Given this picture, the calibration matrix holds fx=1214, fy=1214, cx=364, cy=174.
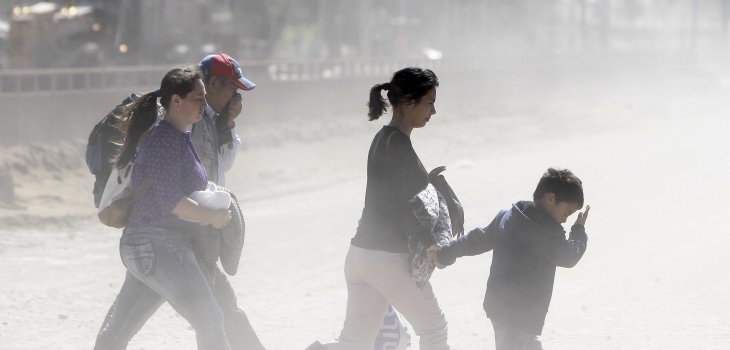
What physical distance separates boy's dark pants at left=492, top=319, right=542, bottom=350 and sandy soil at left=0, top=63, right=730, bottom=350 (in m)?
2.58

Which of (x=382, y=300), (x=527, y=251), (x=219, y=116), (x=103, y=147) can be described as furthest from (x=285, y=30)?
(x=527, y=251)

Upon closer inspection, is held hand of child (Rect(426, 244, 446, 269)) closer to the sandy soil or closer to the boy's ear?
the boy's ear

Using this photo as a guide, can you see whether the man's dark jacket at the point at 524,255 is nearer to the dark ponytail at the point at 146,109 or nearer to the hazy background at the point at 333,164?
the dark ponytail at the point at 146,109

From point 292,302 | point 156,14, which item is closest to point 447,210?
point 292,302

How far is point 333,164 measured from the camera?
855 inches

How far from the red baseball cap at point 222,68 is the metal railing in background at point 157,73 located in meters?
13.7

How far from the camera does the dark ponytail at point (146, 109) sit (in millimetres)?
4559

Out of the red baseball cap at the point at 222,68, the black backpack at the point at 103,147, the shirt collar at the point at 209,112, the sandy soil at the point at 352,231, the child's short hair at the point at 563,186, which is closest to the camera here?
the child's short hair at the point at 563,186

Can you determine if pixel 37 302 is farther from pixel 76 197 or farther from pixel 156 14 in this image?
pixel 156 14

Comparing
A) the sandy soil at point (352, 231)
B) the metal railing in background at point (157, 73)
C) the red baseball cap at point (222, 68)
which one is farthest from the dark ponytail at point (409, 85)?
the metal railing in background at point (157, 73)

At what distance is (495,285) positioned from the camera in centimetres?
465

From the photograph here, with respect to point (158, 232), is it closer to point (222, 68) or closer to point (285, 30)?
point (222, 68)

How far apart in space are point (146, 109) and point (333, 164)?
17080mm

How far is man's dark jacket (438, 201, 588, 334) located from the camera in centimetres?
454
